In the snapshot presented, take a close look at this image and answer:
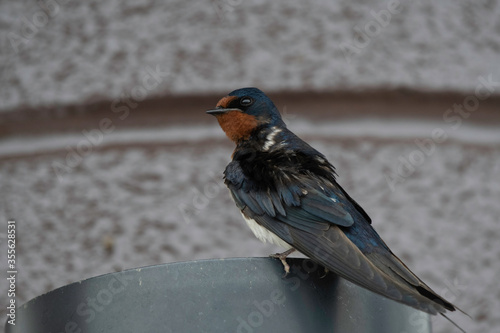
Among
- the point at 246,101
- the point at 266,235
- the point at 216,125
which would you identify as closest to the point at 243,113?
the point at 246,101

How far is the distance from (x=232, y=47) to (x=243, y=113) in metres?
0.60

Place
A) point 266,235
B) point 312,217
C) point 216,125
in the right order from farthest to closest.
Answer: point 216,125, point 266,235, point 312,217

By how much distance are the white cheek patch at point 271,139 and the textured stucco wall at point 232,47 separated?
0.50m

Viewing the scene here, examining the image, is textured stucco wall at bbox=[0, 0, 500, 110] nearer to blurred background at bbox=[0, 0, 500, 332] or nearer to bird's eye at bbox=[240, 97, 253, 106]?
blurred background at bbox=[0, 0, 500, 332]

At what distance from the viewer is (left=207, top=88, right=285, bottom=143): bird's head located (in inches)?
70.1

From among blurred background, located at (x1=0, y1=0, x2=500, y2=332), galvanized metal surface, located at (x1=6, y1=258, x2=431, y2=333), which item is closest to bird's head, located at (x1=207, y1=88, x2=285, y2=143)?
blurred background, located at (x1=0, y1=0, x2=500, y2=332)

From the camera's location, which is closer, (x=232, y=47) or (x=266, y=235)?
(x=266, y=235)

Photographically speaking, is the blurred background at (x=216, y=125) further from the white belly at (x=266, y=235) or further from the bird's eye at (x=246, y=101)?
the white belly at (x=266, y=235)

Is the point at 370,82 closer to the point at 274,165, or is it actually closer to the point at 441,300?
the point at 274,165

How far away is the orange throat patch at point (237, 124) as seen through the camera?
178 centimetres

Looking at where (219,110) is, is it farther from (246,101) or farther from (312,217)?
(312,217)

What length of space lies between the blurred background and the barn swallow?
0.54 metres

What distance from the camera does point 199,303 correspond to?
1.02 m

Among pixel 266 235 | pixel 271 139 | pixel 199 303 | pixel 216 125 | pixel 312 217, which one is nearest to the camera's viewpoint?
pixel 199 303
